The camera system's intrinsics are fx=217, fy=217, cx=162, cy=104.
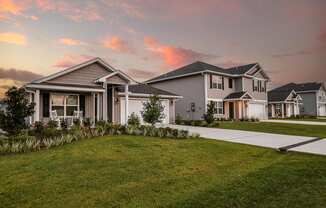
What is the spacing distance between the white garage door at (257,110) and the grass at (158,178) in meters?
24.2

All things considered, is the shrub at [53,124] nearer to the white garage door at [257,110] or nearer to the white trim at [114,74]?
the white trim at [114,74]

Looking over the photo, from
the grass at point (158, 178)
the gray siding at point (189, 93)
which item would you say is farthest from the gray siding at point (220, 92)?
the grass at point (158, 178)

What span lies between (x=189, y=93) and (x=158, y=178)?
2285 cm

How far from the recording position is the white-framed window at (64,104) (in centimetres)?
1633

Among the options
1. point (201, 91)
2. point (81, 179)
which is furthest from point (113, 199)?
point (201, 91)

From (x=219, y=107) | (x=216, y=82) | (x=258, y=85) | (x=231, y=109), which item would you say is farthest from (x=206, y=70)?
(x=258, y=85)

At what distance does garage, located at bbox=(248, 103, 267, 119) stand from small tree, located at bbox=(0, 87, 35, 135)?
2829 cm

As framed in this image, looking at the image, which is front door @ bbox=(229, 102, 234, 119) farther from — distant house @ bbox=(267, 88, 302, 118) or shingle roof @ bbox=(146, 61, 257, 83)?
distant house @ bbox=(267, 88, 302, 118)

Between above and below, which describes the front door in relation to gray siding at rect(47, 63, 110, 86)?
below

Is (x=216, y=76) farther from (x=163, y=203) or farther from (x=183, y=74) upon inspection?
(x=163, y=203)

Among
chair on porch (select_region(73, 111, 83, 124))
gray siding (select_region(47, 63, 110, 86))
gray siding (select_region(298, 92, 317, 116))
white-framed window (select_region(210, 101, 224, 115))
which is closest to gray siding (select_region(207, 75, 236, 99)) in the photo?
white-framed window (select_region(210, 101, 224, 115))

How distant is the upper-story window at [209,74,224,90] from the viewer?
26875mm

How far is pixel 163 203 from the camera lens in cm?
421

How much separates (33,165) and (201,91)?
2187 cm
